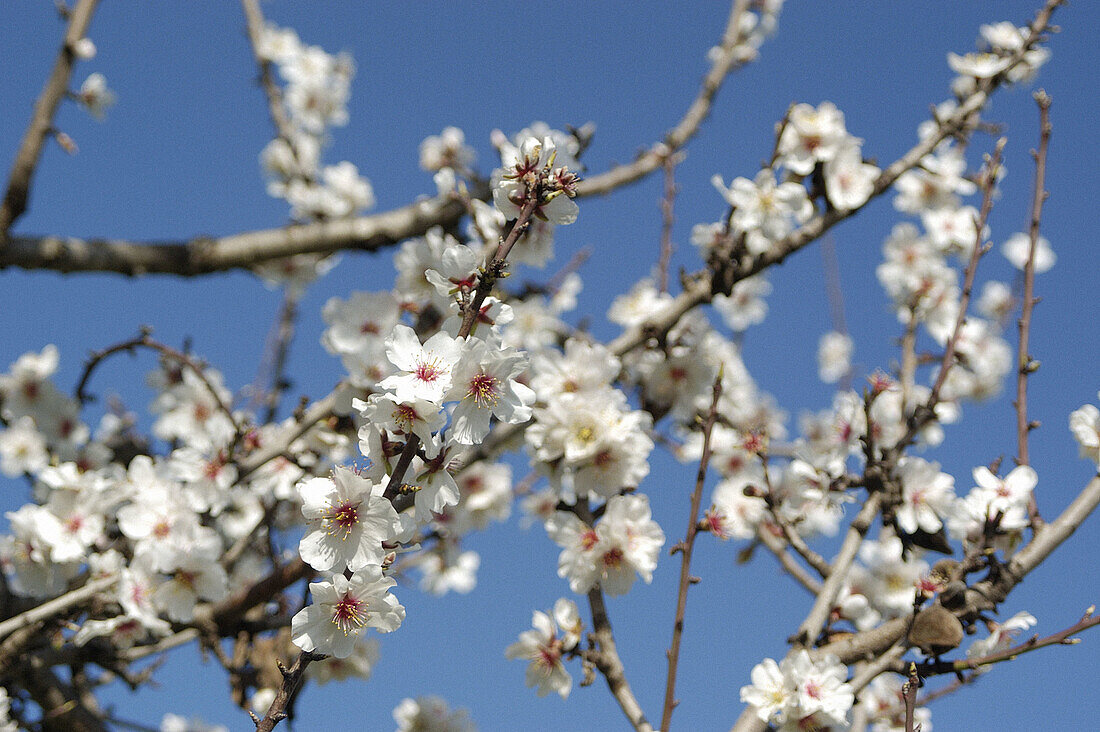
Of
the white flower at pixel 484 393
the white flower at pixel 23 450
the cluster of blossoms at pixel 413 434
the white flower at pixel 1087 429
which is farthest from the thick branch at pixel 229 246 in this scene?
the white flower at pixel 1087 429

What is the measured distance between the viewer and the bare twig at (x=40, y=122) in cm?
281

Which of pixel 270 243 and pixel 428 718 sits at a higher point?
pixel 270 243

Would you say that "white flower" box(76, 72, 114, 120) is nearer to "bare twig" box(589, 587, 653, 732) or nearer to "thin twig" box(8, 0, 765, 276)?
"thin twig" box(8, 0, 765, 276)

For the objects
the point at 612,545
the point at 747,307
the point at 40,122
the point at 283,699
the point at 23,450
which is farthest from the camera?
the point at 747,307

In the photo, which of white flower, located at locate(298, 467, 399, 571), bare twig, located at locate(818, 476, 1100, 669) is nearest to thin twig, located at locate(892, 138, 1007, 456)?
bare twig, located at locate(818, 476, 1100, 669)

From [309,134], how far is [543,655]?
472 centimetres

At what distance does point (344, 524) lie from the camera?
1396 millimetres

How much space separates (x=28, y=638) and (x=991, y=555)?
2.70 metres

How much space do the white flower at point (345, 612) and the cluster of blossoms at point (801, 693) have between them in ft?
3.14

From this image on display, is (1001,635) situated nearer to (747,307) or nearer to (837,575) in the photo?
(837,575)

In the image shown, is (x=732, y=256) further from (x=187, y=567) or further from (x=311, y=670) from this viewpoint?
(x=311, y=670)

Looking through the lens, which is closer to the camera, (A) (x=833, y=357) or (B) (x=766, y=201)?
(B) (x=766, y=201)

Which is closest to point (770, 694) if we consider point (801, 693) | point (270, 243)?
point (801, 693)

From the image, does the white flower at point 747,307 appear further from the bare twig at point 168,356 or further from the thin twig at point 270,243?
the bare twig at point 168,356
